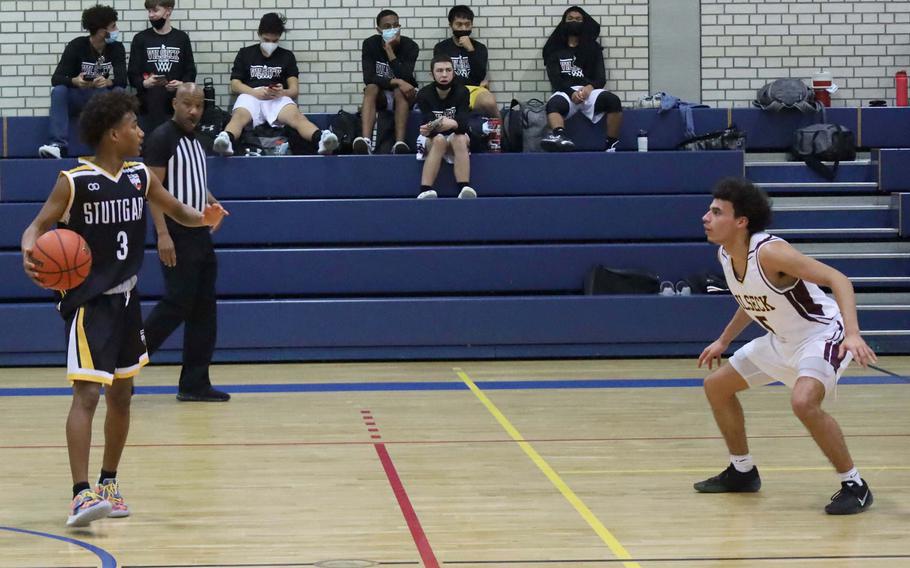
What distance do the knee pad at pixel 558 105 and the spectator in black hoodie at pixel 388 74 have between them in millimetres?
1244

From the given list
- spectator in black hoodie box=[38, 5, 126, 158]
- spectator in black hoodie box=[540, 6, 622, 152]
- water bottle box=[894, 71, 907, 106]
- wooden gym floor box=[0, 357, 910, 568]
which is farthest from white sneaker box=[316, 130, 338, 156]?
water bottle box=[894, 71, 907, 106]

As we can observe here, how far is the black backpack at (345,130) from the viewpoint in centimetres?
1118

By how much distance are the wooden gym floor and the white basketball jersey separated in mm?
703

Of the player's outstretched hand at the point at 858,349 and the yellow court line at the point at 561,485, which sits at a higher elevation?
the player's outstretched hand at the point at 858,349

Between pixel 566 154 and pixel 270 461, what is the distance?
221 inches

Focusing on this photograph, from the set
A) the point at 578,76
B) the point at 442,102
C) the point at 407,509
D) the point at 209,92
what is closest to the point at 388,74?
the point at 442,102

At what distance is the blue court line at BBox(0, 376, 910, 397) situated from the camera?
850 centimetres

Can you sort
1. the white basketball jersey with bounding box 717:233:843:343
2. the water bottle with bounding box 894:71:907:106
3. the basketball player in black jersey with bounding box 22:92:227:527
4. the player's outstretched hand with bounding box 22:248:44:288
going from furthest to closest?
the water bottle with bounding box 894:71:907:106, the white basketball jersey with bounding box 717:233:843:343, the basketball player in black jersey with bounding box 22:92:227:527, the player's outstretched hand with bounding box 22:248:44:288

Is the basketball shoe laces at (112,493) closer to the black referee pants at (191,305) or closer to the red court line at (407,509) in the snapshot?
the red court line at (407,509)

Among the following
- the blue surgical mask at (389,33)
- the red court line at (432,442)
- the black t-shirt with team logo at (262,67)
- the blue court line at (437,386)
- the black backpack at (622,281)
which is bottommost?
the blue court line at (437,386)

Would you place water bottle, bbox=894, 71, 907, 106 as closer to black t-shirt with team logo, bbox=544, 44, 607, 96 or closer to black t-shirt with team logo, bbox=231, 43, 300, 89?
black t-shirt with team logo, bbox=544, 44, 607, 96

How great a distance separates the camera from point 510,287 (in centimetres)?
1034

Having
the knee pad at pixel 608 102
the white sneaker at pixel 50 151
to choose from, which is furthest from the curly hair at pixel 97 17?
the knee pad at pixel 608 102

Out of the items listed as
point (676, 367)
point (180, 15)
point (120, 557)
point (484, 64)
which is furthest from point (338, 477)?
point (180, 15)
